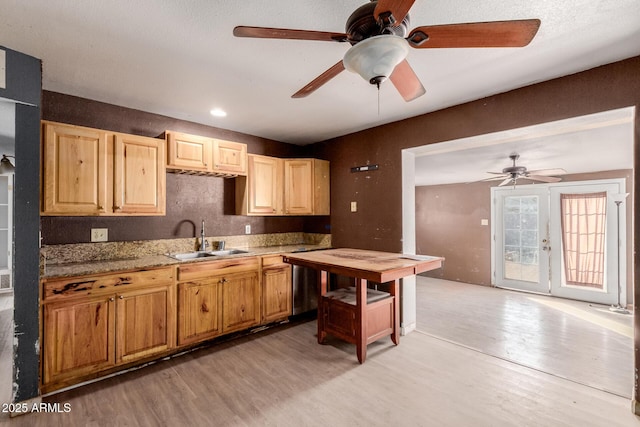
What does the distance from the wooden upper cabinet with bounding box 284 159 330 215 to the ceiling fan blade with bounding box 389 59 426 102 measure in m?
2.27

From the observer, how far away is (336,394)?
211 cm

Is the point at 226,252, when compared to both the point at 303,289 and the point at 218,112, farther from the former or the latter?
the point at 218,112

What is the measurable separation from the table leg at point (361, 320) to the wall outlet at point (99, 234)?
243 cm

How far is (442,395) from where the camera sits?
211cm

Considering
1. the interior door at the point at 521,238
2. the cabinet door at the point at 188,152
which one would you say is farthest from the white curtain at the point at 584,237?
the cabinet door at the point at 188,152

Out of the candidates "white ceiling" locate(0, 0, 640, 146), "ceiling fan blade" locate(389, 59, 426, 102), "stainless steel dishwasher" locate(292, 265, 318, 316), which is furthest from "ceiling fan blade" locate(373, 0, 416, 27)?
"stainless steel dishwasher" locate(292, 265, 318, 316)

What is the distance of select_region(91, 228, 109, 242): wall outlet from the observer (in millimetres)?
2699

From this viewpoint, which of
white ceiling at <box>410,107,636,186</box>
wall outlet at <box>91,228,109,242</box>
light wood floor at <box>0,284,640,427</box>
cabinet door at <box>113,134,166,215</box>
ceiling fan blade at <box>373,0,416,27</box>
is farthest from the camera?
wall outlet at <box>91,228,109,242</box>

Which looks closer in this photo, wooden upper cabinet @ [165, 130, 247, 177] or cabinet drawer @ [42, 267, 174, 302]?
cabinet drawer @ [42, 267, 174, 302]

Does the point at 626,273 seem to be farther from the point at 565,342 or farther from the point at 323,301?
the point at 323,301

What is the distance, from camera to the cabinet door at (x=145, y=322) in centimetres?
233

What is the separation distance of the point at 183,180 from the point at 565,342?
4.52 meters

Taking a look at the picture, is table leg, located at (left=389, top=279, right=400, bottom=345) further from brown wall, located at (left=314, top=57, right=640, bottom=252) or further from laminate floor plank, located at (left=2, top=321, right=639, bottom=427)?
brown wall, located at (left=314, top=57, right=640, bottom=252)

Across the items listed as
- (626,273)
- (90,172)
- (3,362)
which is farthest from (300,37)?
(626,273)
